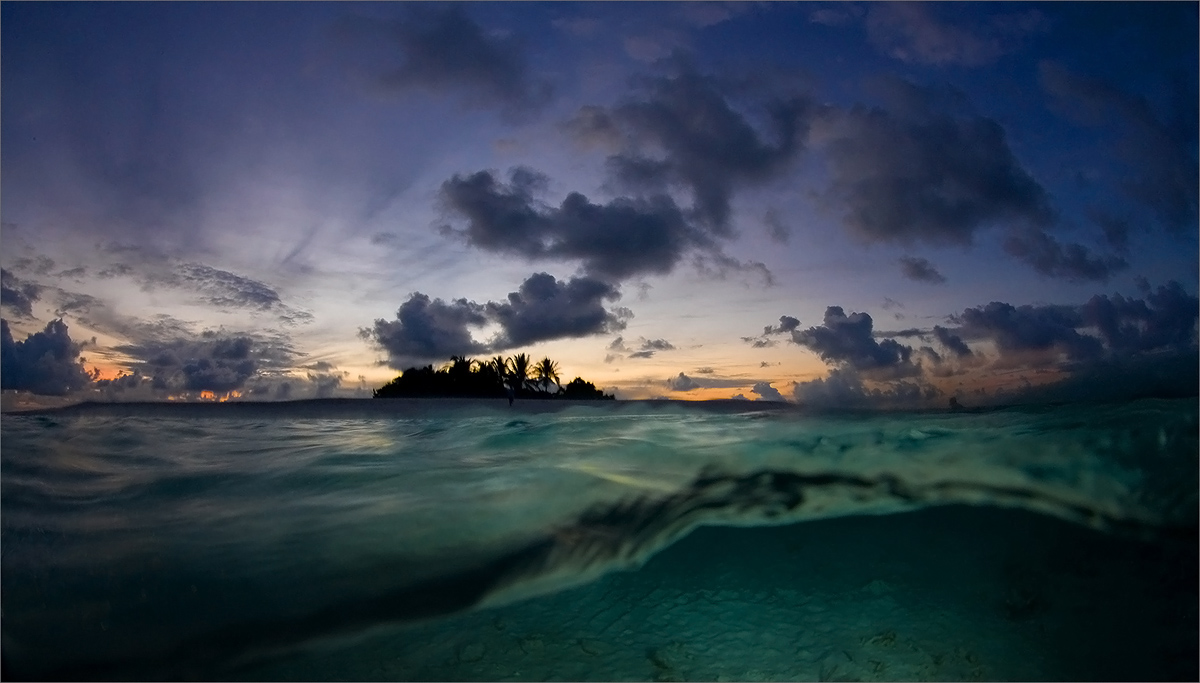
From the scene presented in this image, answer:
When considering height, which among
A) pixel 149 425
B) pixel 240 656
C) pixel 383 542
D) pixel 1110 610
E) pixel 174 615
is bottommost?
pixel 1110 610

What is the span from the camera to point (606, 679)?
253 inches

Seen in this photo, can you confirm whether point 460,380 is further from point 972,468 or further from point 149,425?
point 972,468

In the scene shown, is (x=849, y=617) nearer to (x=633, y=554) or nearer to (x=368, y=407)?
(x=633, y=554)

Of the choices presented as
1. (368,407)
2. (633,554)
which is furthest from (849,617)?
(368,407)

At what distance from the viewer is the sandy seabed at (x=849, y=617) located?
21.8ft

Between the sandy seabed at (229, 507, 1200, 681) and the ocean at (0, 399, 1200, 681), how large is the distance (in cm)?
4

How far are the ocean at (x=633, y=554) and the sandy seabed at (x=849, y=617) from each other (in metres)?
0.04

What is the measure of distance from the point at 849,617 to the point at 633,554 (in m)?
3.10

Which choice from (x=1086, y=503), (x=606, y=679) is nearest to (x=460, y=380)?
(x=606, y=679)

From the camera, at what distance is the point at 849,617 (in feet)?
24.1

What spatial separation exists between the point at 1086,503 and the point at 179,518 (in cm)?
1335

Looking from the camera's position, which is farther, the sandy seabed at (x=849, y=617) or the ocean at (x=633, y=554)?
the ocean at (x=633, y=554)

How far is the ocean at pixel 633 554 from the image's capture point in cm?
674

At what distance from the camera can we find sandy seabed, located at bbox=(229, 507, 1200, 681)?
6633 millimetres
